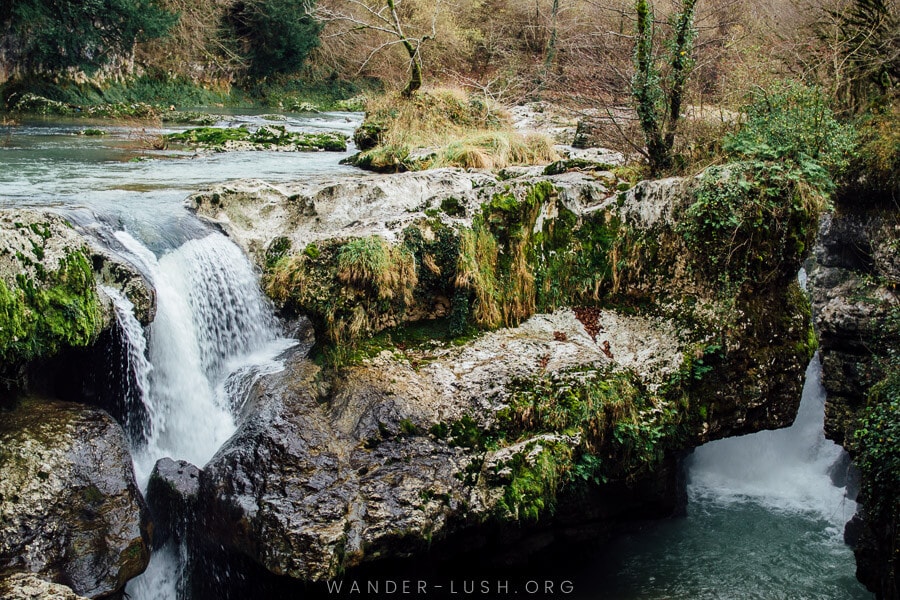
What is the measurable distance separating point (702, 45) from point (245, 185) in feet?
22.3

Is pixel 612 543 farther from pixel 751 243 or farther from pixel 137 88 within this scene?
pixel 137 88

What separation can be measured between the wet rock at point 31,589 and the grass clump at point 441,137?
8.78 meters

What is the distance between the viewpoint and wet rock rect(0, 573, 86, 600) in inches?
178

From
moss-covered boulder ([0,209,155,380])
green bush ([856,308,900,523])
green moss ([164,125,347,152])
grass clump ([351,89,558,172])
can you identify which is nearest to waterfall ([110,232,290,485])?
moss-covered boulder ([0,209,155,380])

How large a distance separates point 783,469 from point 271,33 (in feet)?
93.6

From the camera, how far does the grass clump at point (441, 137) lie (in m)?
12.1

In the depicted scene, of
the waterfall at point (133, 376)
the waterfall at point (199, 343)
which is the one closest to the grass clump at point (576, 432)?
the waterfall at point (199, 343)

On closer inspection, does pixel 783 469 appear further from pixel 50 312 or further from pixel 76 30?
pixel 76 30

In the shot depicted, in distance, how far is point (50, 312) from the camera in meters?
5.96

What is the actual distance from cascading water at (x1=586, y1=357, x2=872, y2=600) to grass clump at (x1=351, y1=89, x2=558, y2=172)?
232 inches

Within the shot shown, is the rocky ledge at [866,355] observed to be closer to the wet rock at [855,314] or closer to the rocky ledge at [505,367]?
the wet rock at [855,314]

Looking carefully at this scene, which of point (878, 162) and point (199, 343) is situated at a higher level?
point (878, 162)

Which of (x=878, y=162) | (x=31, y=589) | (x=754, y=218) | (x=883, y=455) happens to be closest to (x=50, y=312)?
(x=31, y=589)

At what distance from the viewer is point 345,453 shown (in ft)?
19.3
